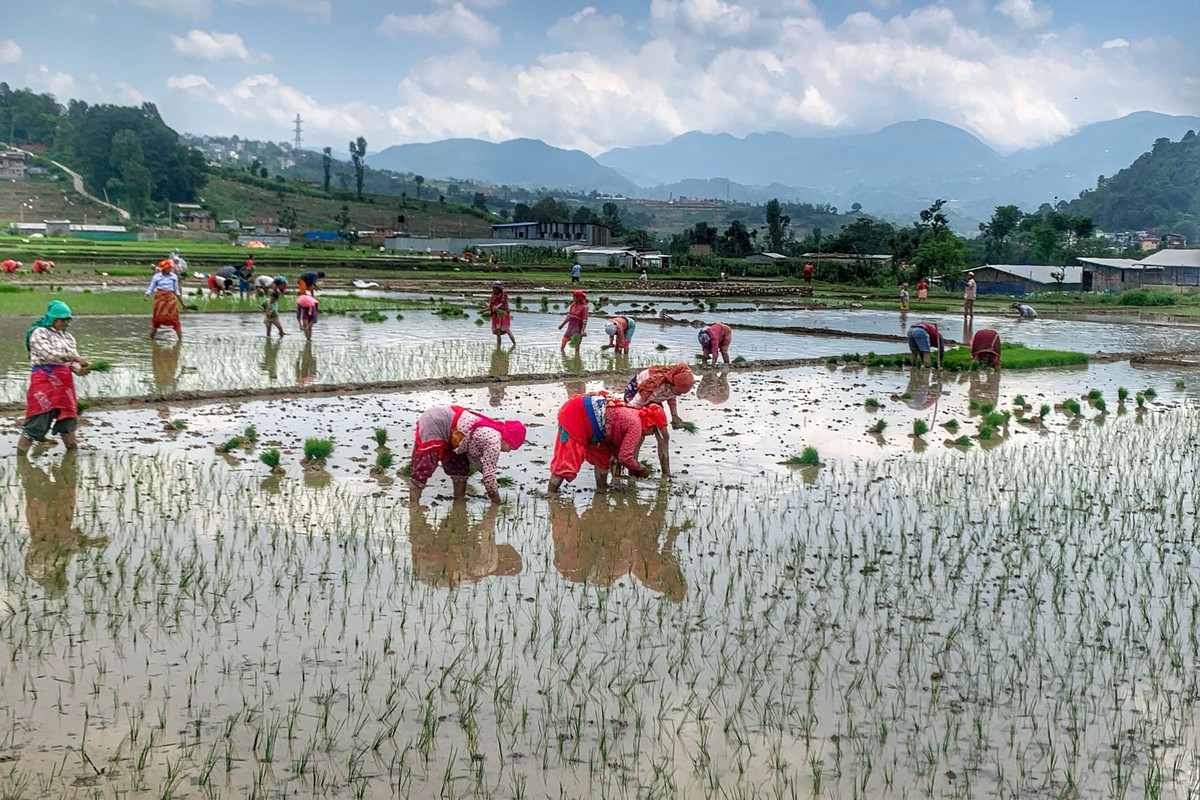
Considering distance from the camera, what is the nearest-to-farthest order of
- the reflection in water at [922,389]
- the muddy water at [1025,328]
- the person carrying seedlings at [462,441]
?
the person carrying seedlings at [462,441] < the reflection in water at [922,389] < the muddy water at [1025,328]

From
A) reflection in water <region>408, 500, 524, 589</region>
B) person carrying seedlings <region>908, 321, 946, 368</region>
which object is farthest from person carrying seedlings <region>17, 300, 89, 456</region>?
person carrying seedlings <region>908, 321, 946, 368</region>

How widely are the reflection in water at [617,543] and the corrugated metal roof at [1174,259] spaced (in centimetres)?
6054

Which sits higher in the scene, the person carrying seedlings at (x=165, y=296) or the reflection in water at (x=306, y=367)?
the person carrying seedlings at (x=165, y=296)

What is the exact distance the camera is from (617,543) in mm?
7664

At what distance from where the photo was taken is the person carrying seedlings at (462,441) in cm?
821

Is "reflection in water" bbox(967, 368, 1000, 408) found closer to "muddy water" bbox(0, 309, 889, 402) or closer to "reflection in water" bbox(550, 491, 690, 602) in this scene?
"muddy water" bbox(0, 309, 889, 402)

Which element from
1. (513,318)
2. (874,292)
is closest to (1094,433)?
(513,318)

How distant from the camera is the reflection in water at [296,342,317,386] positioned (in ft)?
48.0

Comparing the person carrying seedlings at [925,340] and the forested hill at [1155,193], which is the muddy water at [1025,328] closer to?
the person carrying seedlings at [925,340]

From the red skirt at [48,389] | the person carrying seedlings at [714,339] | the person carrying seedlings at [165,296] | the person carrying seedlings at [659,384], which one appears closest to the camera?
the person carrying seedlings at [659,384]

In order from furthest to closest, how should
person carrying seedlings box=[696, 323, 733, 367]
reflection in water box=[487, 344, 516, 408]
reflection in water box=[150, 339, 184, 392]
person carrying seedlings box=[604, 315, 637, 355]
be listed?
person carrying seedlings box=[604, 315, 637, 355] < person carrying seedlings box=[696, 323, 733, 367] < reflection in water box=[487, 344, 516, 408] < reflection in water box=[150, 339, 184, 392]

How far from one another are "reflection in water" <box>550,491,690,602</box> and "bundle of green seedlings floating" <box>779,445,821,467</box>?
1.95 m

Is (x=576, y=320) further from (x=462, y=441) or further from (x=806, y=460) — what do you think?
(x=462, y=441)

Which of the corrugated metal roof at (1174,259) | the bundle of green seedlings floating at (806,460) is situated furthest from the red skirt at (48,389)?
the corrugated metal roof at (1174,259)
